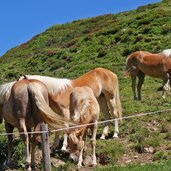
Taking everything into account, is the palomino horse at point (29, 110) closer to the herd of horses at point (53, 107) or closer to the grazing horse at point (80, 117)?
the herd of horses at point (53, 107)

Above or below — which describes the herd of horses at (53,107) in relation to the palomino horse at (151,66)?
below

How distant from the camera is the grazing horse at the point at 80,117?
934 centimetres

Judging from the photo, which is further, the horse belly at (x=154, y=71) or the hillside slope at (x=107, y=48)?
the hillside slope at (x=107, y=48)

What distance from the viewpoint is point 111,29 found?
36562 millimetres

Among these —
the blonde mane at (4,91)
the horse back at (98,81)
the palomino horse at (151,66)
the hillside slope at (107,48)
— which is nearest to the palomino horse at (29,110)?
the blonde mane at (4,91)

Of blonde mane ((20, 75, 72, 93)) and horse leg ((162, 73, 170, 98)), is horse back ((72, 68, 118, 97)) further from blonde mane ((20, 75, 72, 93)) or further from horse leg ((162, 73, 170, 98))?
horse leg ((162, 73, 170, 98))

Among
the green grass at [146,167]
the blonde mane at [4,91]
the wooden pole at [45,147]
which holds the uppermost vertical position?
the blonde mane at [4,91]

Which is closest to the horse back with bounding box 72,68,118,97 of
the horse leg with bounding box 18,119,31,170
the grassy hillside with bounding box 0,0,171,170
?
the grassy hillside with bounding box 0,0,171,170

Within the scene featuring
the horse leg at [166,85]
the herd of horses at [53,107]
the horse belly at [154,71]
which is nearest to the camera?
the herd of horses at [53,107]

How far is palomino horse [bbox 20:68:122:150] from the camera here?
418 inches

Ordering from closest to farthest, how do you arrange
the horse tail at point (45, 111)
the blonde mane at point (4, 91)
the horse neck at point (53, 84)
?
1. the horse tail at point (45, 111)
2. the blonde mane at point (4, 91)
3. the horse neck at point (53, 84)

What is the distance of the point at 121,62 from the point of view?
2780cm

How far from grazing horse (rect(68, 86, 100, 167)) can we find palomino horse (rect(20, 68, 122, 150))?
53cm

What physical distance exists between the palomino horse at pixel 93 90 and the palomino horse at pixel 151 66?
14.7ft
